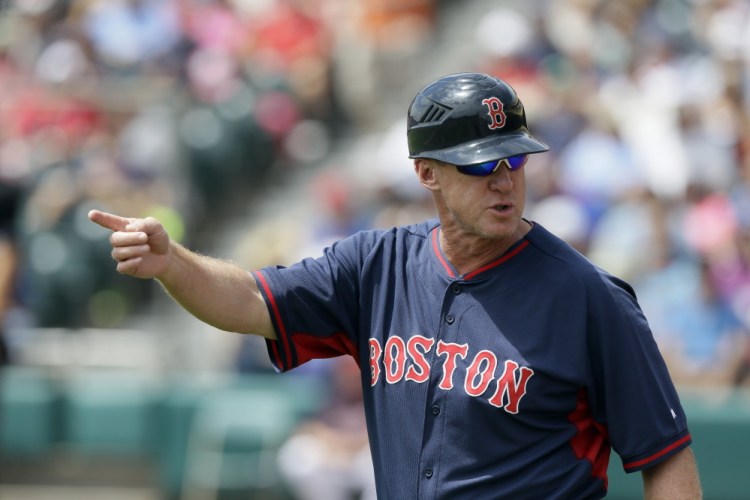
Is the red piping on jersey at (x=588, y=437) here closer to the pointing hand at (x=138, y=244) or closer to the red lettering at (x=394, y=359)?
the red lettering at (x=394, y=359)

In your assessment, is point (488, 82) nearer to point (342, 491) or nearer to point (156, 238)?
point (156, 238)

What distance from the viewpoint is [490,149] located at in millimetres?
3160

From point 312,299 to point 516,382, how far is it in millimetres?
692

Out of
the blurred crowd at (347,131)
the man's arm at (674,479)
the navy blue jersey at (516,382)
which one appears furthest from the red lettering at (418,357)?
the blurred crowd at (347,131)

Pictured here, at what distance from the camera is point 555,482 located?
3139 mm

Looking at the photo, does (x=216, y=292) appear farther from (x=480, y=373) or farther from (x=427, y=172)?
(x=480, y=373)

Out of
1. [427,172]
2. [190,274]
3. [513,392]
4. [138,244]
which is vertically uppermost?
[427,172]

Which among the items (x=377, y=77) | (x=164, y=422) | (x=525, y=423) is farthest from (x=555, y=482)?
(x=377, y=77)

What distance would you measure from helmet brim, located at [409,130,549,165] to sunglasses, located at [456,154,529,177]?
0.02 meters

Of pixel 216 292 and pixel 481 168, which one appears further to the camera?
pixel 216 292

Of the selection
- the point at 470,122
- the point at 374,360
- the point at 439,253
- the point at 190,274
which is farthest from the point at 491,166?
the point at 190,274

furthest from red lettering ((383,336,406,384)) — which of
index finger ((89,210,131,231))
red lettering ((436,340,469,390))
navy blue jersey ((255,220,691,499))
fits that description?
index finger ((89,210,131,231))

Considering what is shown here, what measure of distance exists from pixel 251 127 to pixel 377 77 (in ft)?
4.88

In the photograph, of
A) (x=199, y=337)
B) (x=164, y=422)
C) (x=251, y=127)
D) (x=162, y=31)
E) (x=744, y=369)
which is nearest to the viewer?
(x=744, y=369)
